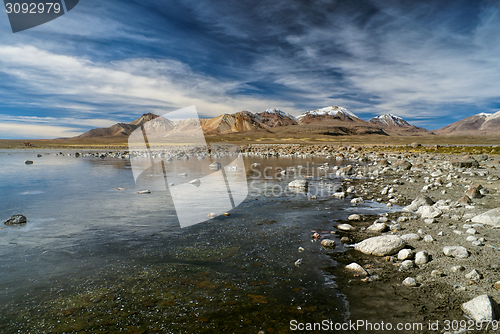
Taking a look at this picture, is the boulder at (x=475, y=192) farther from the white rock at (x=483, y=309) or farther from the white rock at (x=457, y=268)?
the white rock at (x=483, y=309)

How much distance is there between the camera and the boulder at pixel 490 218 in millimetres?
7559

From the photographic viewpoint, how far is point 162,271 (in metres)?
6.42

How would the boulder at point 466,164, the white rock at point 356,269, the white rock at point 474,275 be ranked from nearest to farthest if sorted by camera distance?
the white rock at point 474,275 < the white rock at point 356,269 < the boulder at point 466,164

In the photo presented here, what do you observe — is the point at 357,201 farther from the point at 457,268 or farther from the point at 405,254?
the point at 457,268

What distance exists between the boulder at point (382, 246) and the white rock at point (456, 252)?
990 mm

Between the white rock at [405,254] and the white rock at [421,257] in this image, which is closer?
the white rock at [421,257]

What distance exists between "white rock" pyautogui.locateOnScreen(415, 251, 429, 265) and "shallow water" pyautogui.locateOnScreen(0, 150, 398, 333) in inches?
88.0

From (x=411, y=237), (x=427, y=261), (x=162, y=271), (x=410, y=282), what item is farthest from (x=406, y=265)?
(x=162, y=271)

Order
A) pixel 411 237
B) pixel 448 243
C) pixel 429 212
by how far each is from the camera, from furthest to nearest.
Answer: pixel 429 212 < pixel 411 237 < pixel 448 243

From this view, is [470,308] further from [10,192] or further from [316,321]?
[10,192]

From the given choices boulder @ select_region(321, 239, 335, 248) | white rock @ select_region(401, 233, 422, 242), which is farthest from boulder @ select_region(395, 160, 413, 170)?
boulder @ select_region(321, 239, 335, 248)

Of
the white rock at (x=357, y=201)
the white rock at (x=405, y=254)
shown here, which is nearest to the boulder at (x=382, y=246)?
the white rock at (x=405, y=254)

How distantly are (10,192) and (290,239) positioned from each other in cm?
1850

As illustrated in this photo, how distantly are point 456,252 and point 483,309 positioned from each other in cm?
232
